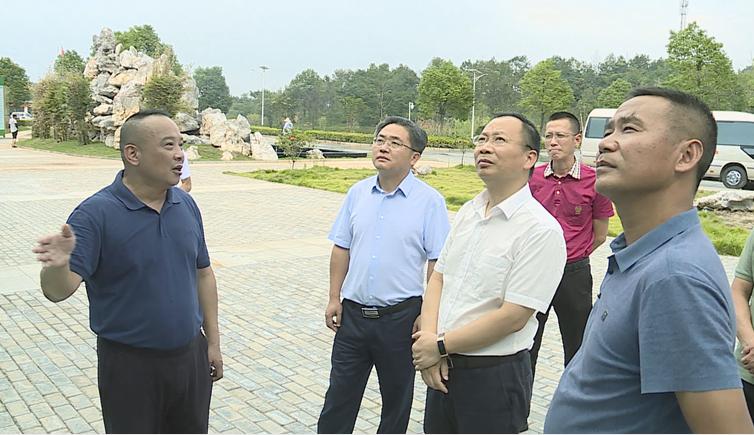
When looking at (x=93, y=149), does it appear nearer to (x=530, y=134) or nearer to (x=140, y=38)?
(x=530, y=134)

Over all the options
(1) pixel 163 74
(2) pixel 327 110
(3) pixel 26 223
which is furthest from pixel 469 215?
(2) pixel 327 110

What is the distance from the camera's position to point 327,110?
5962cm

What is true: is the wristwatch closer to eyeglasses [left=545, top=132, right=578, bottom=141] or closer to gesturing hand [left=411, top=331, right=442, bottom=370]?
gesturing hand [left=411, top=331, right=442, bottom=370]

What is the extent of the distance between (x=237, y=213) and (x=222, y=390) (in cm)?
868

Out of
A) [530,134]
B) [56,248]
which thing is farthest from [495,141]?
[56,248]

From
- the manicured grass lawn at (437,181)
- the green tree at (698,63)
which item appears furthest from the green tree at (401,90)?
the manicured grass lawn at (437,181)

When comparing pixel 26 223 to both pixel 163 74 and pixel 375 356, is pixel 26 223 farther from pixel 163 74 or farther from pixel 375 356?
pixel 163 74

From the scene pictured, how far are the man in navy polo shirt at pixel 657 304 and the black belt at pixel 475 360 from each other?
0.69 m

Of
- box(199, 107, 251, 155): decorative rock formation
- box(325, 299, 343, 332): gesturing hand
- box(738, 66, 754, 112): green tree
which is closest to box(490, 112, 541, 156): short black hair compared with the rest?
box(325, 299, 343, 332): gesturing hand

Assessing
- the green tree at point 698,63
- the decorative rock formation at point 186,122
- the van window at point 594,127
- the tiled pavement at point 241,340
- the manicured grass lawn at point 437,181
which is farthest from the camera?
the decorative rock formation at point 186,122

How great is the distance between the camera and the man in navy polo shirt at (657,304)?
1.35 metres

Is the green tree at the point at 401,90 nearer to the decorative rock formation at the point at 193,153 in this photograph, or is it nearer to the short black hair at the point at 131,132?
the decorative rock formation at the point at 193,153

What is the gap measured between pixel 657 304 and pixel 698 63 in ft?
92.5

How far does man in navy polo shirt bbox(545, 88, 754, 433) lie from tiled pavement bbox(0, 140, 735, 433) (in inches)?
98.0
